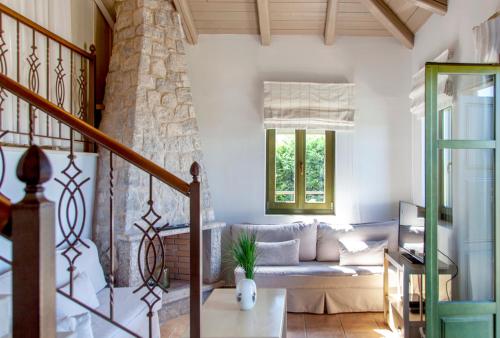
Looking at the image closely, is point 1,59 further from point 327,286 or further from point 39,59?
point 327,286

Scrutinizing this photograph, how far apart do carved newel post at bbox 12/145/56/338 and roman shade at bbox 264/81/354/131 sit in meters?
4.05

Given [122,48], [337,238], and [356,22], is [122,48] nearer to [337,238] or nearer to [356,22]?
[356,22]

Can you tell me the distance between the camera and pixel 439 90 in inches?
101

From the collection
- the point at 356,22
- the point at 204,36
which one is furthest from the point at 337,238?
the point at 204,36

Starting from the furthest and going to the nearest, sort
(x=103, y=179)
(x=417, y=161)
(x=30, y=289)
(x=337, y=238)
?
1. (x=417, y=161)
2. (x=337, y=238)
3. (x=103, y=179)
4. (x=30, y=289)

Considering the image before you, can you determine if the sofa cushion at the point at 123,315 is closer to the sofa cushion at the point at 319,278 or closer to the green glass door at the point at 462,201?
the sofa cushion at the point at 319,278

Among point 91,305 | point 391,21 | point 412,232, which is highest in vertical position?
point 391,21

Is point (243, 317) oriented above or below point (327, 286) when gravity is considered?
above

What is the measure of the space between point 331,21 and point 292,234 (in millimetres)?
2445

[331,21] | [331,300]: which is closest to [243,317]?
[331,300]

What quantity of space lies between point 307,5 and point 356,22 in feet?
2.14

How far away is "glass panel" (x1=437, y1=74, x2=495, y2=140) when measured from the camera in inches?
99.6

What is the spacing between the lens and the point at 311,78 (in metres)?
4.80

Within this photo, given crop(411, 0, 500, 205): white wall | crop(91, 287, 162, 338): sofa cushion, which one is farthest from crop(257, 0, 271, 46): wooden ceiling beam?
crop(91, 287, 162, 338): sofa cushion
